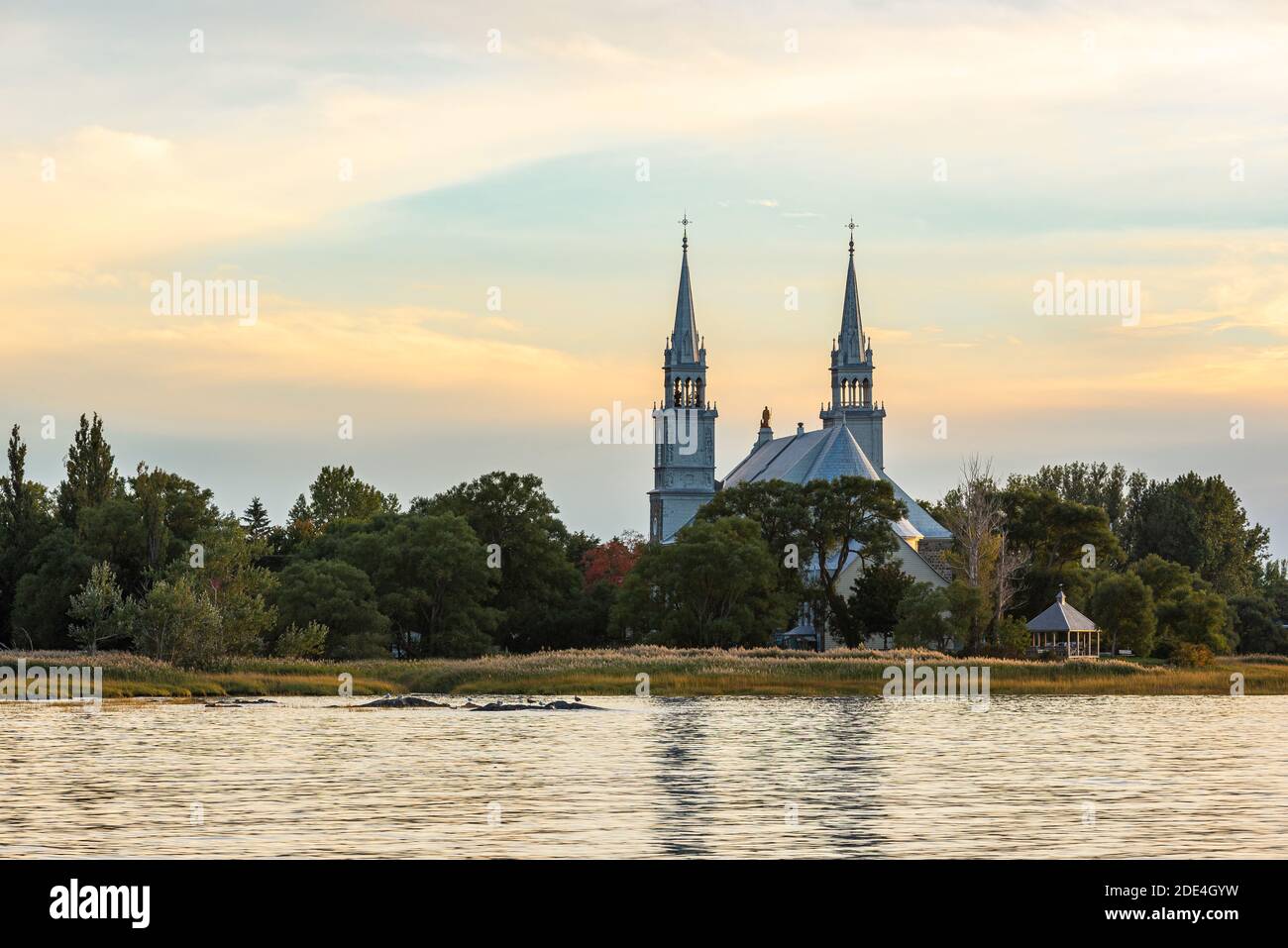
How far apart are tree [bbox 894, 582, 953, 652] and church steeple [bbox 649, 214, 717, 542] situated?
73206 mm

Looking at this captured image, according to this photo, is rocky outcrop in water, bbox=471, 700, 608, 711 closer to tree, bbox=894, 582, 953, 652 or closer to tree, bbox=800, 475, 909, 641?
tree, bbox=894, 582, 953, 652

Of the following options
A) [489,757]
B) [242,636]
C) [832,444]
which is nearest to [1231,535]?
[832,444]

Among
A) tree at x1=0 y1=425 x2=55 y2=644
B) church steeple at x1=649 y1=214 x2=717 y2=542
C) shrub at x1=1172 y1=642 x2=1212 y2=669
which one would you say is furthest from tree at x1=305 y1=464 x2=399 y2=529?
shrub at x1=1172 y1=642 x2=1212 y2=669

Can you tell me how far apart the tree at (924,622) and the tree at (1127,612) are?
13418mm

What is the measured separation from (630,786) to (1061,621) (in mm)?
72635

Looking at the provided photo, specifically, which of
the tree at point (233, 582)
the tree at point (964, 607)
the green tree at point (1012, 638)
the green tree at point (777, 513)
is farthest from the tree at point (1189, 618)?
the tree at point (233, 582)

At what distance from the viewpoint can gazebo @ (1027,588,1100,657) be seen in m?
102

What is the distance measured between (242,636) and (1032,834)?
59060mm

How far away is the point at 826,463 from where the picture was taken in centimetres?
14475

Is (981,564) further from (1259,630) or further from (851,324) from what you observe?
(851,324)

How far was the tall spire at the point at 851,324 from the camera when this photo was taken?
17250 cm

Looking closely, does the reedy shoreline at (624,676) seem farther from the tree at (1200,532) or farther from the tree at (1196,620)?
the tree at (1200,532)
